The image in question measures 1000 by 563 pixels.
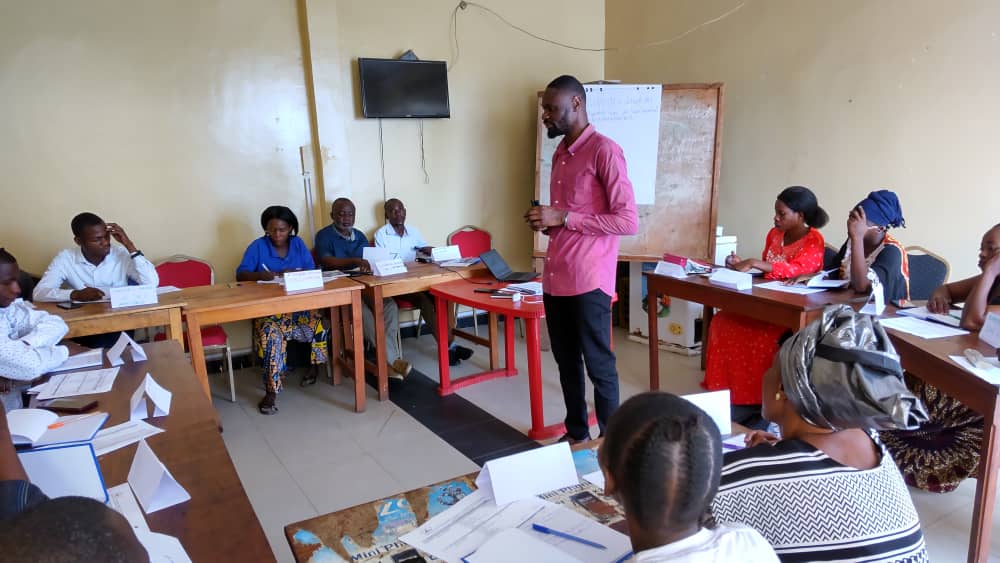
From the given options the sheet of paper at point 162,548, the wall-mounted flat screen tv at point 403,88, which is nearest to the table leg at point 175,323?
the sheet of paper at point 162,548

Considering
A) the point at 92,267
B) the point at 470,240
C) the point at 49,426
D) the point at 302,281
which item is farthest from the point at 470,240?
the point at 49,426

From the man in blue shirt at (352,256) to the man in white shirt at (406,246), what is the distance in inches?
6.8

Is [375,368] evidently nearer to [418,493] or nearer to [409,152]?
[409,152]

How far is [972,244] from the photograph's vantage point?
9.87 feet

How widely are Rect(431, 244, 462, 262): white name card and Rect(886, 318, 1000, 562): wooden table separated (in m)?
2.65

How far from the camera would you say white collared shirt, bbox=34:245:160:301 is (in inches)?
118

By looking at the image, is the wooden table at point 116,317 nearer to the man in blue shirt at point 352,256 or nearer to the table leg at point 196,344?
the table leg at point 196,344

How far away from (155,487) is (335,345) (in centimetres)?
277

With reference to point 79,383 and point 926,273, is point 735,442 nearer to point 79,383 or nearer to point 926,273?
point 79,383

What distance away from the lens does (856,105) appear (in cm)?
337

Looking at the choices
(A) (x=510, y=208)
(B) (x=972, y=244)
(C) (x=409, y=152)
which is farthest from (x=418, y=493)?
(A) (x=510, y=208)

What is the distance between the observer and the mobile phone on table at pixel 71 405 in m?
1.57

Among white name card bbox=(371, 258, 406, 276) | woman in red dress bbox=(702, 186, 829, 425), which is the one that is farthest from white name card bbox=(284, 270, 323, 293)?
woman in red dress bbox=(702, 186, 829, 425)

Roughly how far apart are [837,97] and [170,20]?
4.25 metres
